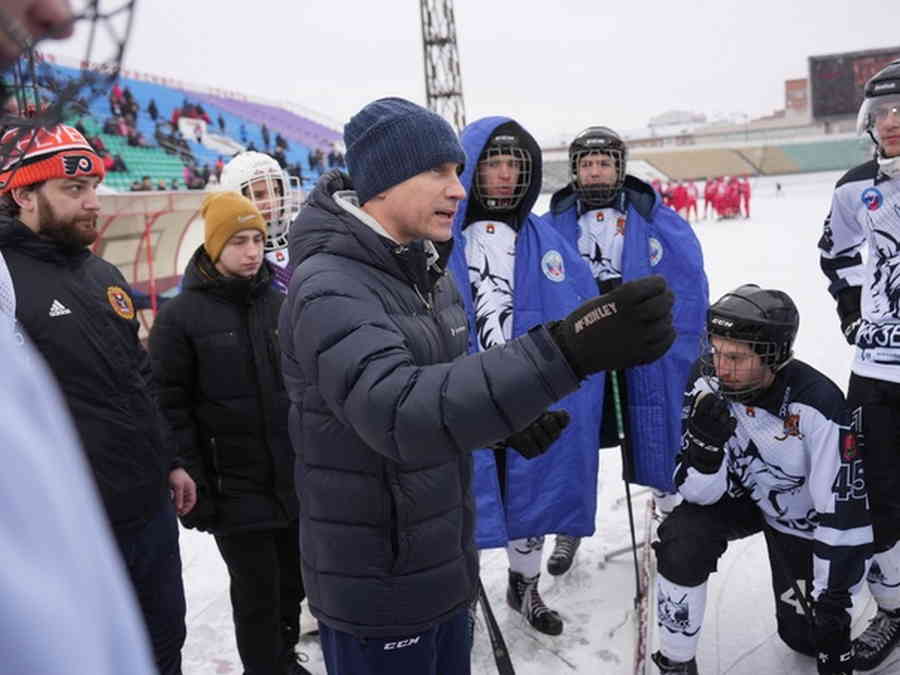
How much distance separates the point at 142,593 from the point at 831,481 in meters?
1.98

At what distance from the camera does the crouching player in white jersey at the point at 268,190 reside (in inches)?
115

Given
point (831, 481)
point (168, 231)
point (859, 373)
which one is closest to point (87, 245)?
point (831, 481)

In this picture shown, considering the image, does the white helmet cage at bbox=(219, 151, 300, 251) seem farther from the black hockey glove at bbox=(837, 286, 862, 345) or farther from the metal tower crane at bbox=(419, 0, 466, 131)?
the metal tower crane at bbox=(419, 0, 466, 131)

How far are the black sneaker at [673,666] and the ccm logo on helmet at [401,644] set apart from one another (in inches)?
41.8

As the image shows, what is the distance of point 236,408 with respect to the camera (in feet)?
7.88

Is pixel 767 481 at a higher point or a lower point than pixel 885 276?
lower

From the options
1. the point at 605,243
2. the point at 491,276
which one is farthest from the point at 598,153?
the point at 491,276

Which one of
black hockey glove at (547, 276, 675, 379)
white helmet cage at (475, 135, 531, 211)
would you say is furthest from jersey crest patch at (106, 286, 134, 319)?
black hockey glove at (547, 276, 675, 379)

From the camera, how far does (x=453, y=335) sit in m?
1.62

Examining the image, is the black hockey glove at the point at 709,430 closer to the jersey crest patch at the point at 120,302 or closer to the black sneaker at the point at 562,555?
the black sneaker at the point at 562,555

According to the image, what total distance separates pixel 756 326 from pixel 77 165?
6.42ft

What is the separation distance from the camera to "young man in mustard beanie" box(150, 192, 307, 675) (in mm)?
2365

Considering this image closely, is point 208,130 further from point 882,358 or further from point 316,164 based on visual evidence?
point 882,358

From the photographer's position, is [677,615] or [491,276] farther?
[491,276]
